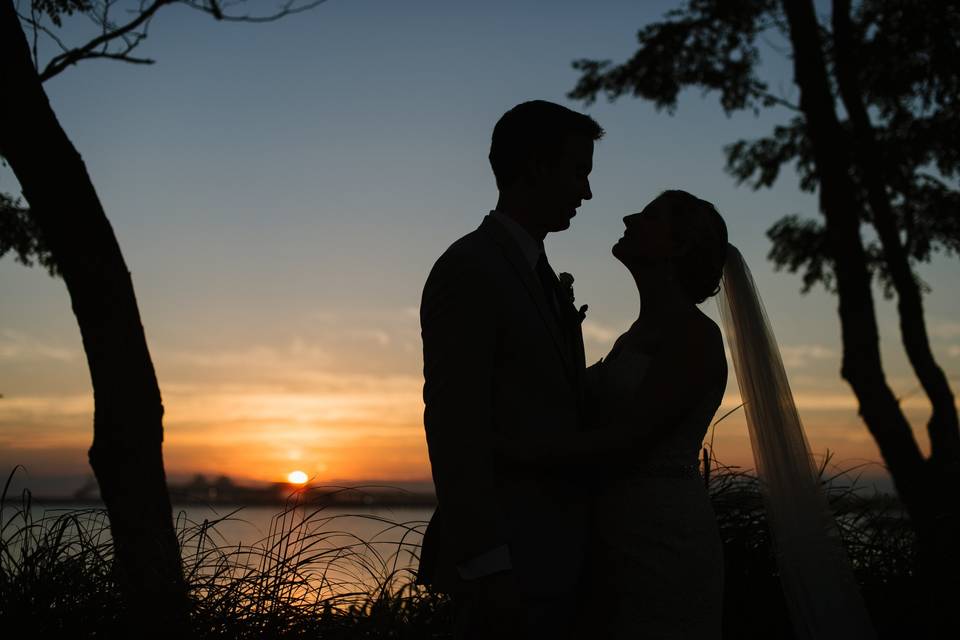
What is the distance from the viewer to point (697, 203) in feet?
14.3

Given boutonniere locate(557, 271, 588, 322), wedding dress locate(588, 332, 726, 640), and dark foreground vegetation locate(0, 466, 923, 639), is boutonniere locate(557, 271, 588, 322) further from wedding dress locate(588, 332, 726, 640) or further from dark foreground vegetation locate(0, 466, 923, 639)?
dark foreground vegetation locate(0, 466, 923, 639)

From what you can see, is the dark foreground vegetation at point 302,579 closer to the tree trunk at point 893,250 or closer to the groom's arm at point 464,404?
the groom's arm at point 464,404

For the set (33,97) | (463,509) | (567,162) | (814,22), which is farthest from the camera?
(814,22)

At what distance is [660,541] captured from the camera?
3596 millimetres

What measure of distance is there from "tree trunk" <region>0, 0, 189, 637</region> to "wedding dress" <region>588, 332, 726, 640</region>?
309cm

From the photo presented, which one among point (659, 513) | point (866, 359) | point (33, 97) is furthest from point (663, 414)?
point (866, 359)

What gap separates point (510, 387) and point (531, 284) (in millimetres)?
377

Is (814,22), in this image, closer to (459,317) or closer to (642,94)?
(642,94)

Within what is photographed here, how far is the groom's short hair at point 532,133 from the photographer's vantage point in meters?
3.38

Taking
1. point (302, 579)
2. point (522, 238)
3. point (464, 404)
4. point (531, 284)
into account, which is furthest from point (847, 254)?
point (464, 404)

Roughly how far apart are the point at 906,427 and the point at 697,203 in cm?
1026

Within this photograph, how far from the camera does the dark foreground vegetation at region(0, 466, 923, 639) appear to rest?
15.6ft

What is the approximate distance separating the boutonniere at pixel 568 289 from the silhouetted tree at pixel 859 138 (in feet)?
29.9

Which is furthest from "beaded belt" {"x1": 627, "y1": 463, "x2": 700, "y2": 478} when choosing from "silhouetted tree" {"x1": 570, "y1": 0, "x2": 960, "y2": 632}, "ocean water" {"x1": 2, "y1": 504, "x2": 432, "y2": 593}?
"silhouetted tree" {"x1": 570, "y1": 0, "x2": 960, "y2": 632}
